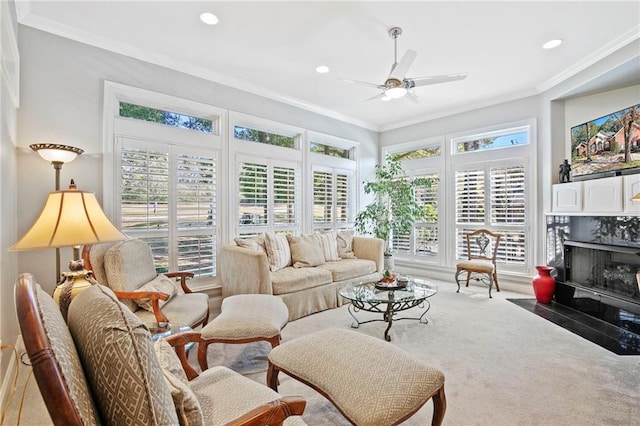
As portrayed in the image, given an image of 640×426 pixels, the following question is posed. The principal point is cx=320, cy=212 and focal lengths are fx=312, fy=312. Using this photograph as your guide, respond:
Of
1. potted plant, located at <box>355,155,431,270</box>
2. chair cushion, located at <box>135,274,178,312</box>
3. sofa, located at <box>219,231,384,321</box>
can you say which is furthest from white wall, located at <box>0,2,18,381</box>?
potted plant, located at <box>355,155,431,270</box>

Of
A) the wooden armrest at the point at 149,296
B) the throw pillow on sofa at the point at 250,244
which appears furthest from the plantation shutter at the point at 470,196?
the wooden armrest at the point at 149,296

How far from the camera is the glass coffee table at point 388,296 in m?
2.88

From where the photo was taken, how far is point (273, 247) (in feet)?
12.7

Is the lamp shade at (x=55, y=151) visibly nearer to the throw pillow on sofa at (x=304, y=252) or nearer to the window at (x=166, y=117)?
the window at (x=166, y=117)

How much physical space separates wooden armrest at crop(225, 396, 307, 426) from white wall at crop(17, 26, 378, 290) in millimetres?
2887

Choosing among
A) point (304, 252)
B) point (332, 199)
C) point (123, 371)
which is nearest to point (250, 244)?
point (304, 252)

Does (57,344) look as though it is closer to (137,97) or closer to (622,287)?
(137,97)

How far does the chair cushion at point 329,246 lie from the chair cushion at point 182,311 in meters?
1.91

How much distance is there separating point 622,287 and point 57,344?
475 centimetres

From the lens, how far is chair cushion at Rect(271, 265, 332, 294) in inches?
134

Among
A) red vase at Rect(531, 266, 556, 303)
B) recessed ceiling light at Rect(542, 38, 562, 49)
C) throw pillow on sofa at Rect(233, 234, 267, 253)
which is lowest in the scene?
red vase at Rect(531, 266, 556, 303)

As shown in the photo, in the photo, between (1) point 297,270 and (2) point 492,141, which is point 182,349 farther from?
(2) point 492,141

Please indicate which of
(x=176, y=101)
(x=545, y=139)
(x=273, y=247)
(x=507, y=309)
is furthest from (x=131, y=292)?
(x=545, y=139)

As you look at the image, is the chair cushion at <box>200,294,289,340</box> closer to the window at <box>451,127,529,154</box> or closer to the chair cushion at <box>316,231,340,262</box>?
the chair cushion at <box>316,231,340,262</box>
